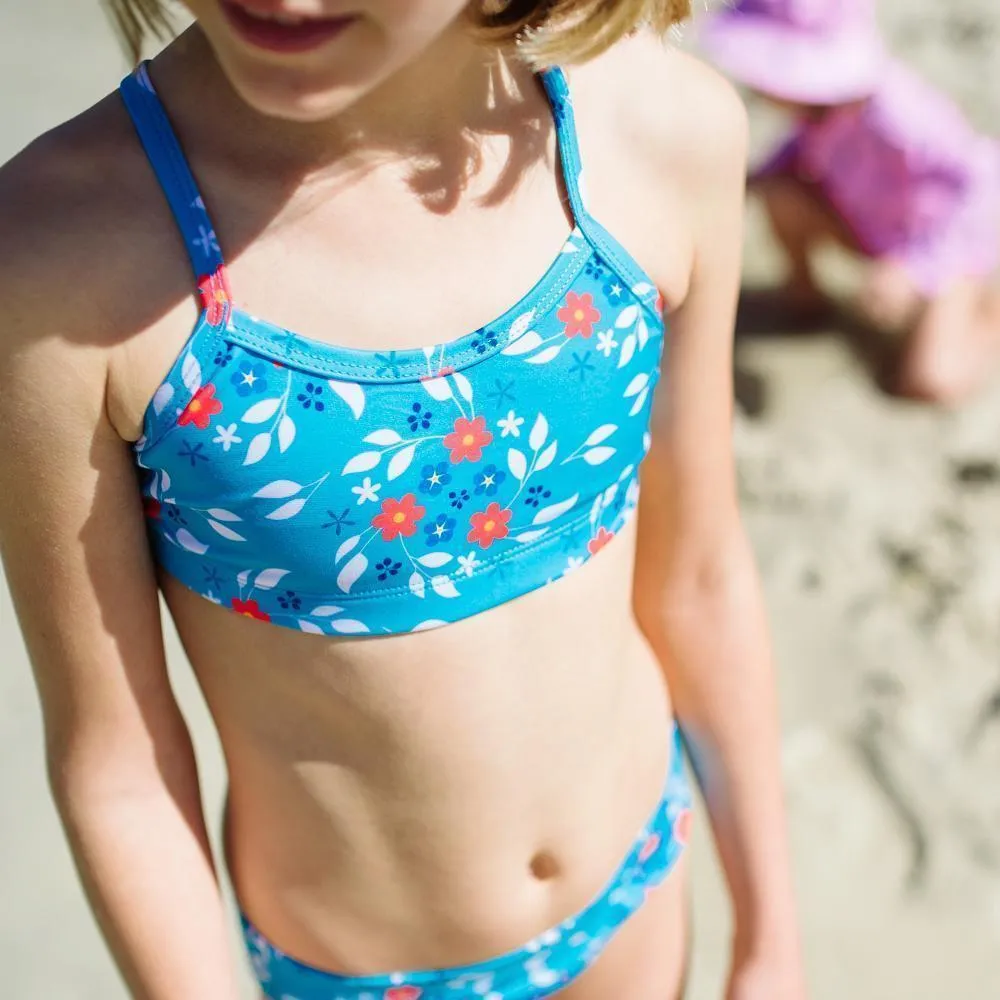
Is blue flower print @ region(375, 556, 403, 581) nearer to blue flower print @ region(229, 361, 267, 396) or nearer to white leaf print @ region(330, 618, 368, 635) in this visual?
white leaf print @ region(330, 618, 368, 635)

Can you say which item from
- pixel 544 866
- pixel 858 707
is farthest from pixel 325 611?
pixel 858 707

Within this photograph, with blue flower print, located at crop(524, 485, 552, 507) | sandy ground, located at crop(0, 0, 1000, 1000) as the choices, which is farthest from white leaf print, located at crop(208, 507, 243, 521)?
sandy ground, located at crop(0, 0, 1000, 1000)

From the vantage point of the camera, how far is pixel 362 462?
904 millimetres

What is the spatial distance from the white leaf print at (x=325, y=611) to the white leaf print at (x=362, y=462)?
4.5 inches

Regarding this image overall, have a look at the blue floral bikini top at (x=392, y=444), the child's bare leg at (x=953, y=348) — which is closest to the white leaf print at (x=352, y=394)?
the blue floral bikini top at (x=392, y=444)

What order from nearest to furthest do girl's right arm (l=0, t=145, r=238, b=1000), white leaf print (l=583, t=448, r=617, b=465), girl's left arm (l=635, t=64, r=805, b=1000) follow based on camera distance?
girl's right arm (l=0, t=145, r=238, b=1000)
white leaf print (l=583, t=448, r=617, b=465)
girl's left arm (l=635, t=64, r=805, b=1000)

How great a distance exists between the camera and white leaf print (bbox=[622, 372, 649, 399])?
1.01 meters

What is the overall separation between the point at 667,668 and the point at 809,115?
223 cm

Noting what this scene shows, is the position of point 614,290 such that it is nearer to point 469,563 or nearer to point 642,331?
point 642,331

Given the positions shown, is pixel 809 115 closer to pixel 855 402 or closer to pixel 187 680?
pixel 855 402

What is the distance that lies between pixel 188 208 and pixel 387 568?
0.28 m

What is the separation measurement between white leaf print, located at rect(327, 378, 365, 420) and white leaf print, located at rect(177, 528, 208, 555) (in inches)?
5.9

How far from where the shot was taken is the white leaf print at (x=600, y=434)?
998 millimetres

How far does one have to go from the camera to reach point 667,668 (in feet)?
4.27
